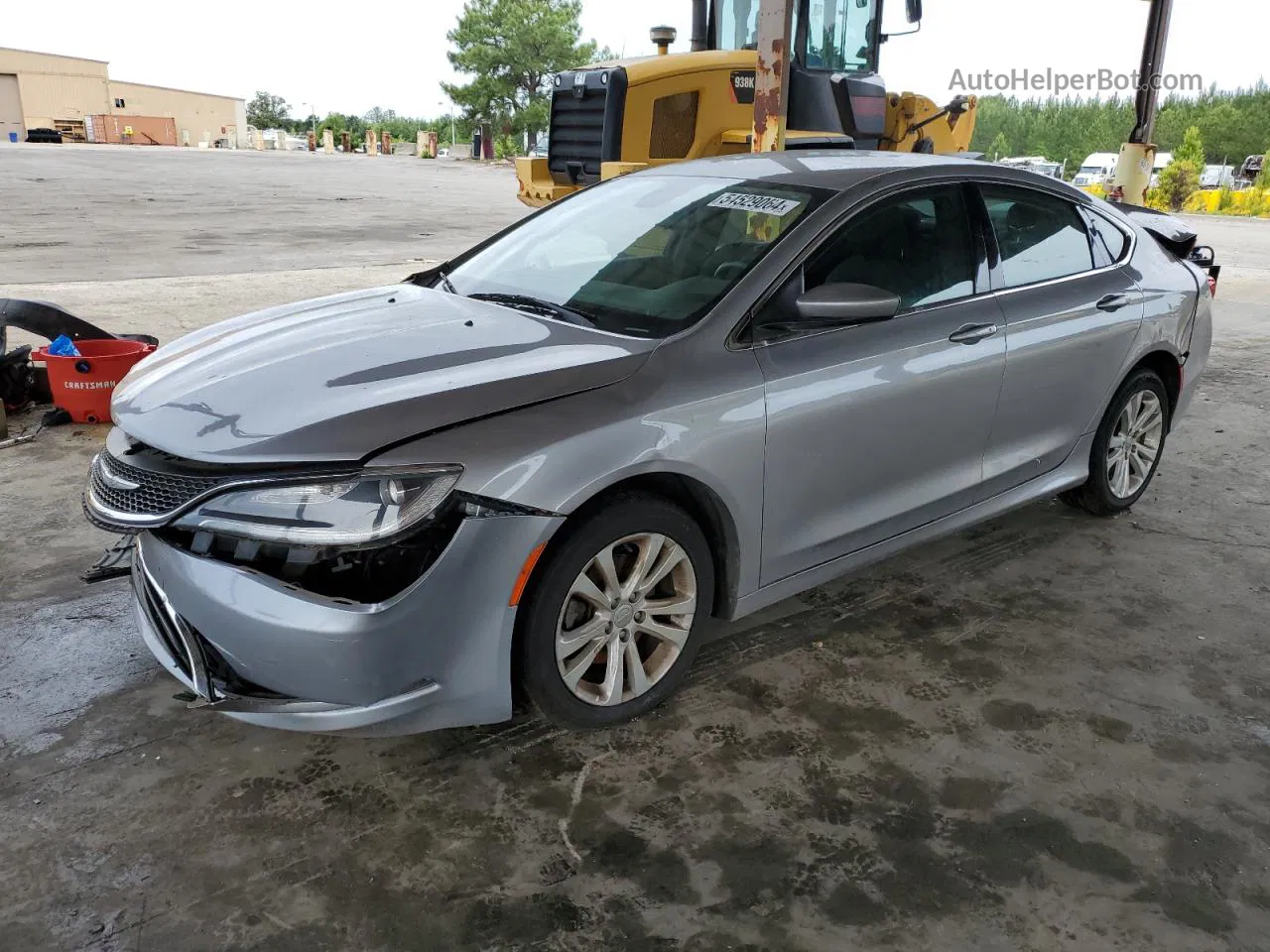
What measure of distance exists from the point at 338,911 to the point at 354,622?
0.63m

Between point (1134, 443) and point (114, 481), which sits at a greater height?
point (114, 481)

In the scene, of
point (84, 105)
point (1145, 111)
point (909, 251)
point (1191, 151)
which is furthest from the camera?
point (84, 105)

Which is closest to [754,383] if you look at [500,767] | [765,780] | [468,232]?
[765,780]

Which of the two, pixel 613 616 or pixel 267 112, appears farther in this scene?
pixel 267 112

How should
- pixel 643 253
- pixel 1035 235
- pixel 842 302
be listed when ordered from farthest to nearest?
pixel 1035 235
pixel 643 253
pixel 842 302

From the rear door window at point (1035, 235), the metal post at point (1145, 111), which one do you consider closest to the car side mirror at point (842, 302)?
the rear door window at point (1035, 235)

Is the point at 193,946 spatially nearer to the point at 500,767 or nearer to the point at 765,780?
the point at 500,767

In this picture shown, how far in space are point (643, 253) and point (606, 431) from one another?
38.9 inches

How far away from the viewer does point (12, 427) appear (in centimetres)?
551

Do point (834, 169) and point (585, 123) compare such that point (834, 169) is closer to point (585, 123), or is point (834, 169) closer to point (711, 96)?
point (711, 96)

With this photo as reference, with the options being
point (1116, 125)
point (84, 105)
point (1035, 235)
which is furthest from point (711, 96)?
point (84, 105)

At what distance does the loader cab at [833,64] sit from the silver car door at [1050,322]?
5603 millimetres

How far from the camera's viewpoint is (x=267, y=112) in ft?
361

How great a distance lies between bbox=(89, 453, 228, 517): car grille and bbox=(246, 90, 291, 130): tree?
115 metres
